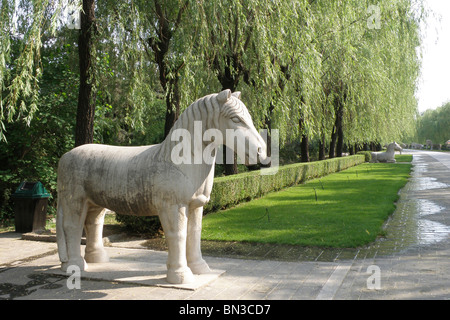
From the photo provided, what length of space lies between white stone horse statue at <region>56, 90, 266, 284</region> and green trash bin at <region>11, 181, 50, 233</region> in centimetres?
369

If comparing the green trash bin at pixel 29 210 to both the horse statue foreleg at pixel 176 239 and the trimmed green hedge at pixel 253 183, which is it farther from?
the horse statue foreleg at pixel 176 239

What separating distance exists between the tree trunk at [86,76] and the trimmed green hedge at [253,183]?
3.47 metres

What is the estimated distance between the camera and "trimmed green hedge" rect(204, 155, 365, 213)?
9795 mm

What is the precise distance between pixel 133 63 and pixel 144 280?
459 centimetres

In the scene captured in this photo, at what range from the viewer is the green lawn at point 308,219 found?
6.98m

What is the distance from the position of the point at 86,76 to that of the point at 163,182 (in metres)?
3.75

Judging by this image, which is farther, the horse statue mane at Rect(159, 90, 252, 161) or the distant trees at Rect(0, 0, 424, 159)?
the distant trees at Rect(0, 0, 424, 159)

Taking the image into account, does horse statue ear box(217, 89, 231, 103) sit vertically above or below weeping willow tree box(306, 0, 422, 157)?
below

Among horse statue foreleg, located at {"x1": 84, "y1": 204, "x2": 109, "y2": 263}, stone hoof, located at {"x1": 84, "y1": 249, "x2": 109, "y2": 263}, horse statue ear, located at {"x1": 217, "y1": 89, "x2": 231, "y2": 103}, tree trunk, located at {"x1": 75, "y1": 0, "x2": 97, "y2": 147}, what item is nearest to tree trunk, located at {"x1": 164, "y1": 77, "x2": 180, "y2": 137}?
tree trunk, located at {"x1": 75, "y1": 0, "x2": 97, "y2": 147}

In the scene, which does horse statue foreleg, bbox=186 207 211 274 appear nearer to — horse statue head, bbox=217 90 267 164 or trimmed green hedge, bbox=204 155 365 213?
horse statue head, bbox=217 90 267 164

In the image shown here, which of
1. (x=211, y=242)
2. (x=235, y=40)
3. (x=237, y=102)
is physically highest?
(x=235, y=40)

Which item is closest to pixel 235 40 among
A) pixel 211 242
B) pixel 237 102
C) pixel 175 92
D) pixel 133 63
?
pixel 175 92
